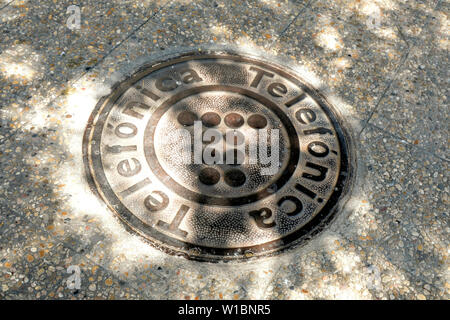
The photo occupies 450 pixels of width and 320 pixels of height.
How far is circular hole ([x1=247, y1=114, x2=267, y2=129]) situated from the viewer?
3652 mm

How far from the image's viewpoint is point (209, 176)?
3.36 meters

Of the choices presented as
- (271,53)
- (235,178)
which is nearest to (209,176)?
(235,178)

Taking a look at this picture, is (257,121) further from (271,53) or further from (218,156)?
(271,53)

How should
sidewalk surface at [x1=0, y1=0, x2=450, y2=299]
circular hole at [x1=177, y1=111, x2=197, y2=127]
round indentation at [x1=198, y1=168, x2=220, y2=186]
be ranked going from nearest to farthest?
sidewalk surface at [x1=0, y1=0, x2=450, y2=299]
round indentation at [x1=198, y1=168, x2=220, y2=186]
circular hole at [x1=177, y1=111, x2=197, y2=127]

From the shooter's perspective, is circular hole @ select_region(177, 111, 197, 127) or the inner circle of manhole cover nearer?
the inner circle of manhole cover

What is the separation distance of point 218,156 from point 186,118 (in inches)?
17.3

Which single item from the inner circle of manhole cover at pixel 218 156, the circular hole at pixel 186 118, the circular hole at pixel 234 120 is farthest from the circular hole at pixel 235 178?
the circular hole at pixel 186 118

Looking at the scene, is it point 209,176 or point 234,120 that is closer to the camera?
point 209,176

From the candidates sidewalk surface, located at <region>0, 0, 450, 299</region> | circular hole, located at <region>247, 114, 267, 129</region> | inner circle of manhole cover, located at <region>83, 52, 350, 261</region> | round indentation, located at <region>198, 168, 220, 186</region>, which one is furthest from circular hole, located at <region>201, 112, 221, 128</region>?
sidewalk surface, located at <region>0, 0, 450, 299</region>

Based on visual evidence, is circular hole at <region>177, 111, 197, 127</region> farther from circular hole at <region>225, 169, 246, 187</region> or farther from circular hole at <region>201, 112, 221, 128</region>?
circular hole at <region>225, 169, 246, 187</region>

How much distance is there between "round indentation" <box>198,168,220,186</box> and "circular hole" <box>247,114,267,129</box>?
54 cm

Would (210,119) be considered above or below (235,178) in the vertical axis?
above

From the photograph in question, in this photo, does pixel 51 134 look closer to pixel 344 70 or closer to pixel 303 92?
pixel 303 92

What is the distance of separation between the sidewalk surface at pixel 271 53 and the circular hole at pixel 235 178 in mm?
639
